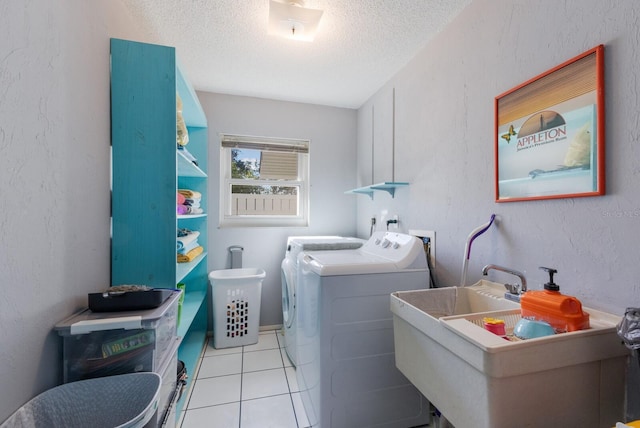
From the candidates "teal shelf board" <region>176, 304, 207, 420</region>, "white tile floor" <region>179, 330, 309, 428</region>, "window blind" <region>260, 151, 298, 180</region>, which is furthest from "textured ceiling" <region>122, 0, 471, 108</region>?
"white tile floor" <region>179, 330, 309, 428</region>

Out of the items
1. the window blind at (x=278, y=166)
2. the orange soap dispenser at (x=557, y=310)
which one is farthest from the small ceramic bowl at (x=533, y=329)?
the window blind at (x=278, y=166)

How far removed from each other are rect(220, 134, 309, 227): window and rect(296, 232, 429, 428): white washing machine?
1456mm

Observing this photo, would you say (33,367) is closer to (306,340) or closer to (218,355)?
(306,340)

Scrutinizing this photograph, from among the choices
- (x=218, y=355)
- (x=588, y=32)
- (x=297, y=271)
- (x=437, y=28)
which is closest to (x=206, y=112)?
(x=297, y=271)

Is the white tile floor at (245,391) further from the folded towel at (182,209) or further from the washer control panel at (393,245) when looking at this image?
the folded towel at (182,209)

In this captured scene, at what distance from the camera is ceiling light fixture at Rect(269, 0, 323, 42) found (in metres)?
1.47

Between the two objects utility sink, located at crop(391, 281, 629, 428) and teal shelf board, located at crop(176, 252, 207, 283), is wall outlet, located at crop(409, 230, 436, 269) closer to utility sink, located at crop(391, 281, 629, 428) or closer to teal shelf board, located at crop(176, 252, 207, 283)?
utility sink, located at crop(391, 281, 629, 428)

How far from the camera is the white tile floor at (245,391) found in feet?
5.21

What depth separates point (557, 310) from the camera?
33.7 inches

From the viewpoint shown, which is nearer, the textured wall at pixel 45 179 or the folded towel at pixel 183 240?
the textured wall at pixel 45 179

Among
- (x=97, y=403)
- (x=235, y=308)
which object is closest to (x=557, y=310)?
(x=97, y=403)

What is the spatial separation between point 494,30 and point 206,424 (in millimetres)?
2681

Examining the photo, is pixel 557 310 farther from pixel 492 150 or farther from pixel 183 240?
pixel 183 240

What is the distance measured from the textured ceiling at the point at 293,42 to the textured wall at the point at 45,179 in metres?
0.50
